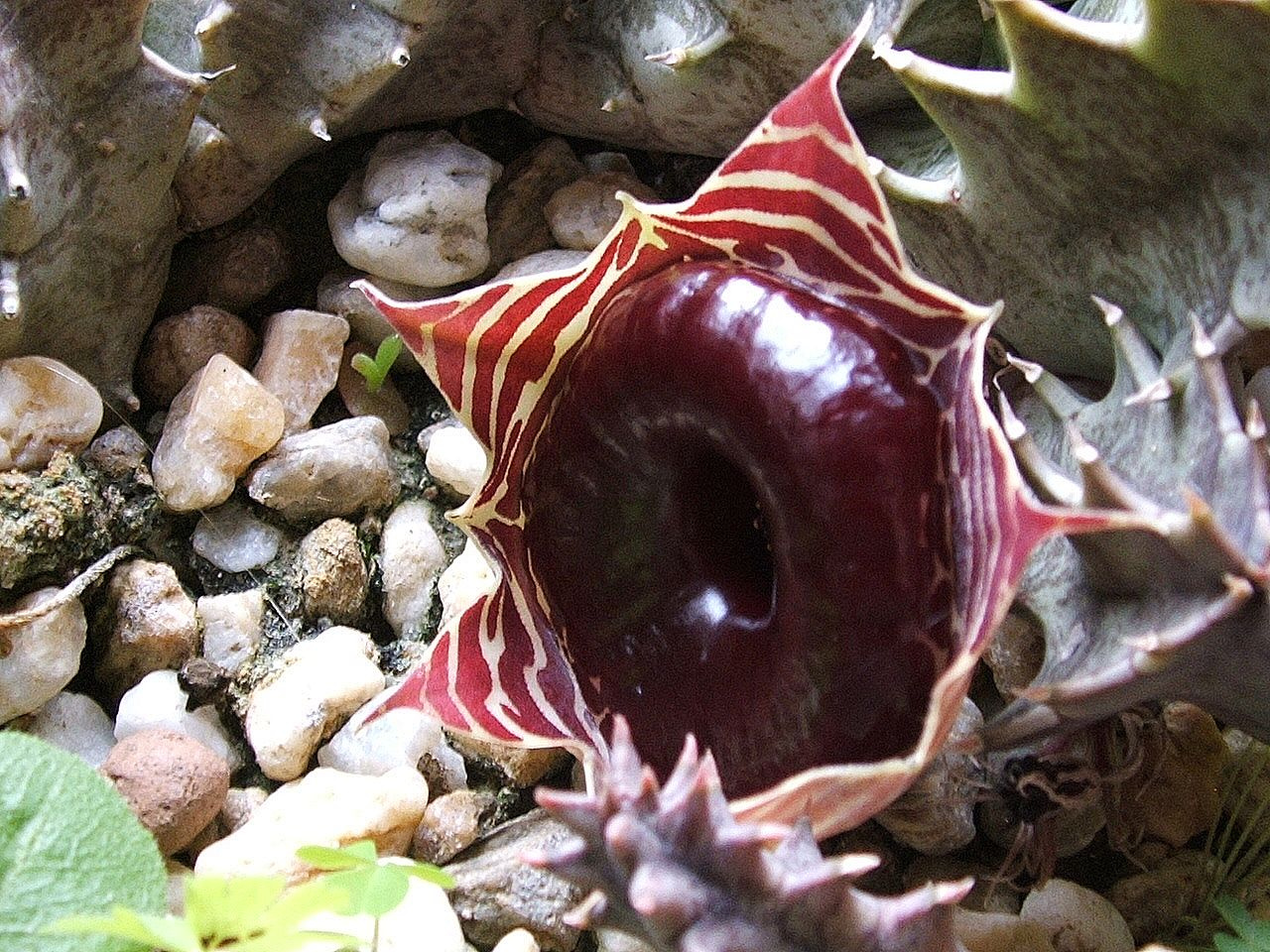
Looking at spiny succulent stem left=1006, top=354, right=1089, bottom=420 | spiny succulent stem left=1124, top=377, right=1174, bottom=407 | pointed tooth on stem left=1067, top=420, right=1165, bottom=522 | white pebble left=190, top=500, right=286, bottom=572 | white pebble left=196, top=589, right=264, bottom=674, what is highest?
spiny succulent stem left=1124, top=377, right=1174, bottom=407

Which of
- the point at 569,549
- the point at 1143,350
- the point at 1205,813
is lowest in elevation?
the point at 1205,813

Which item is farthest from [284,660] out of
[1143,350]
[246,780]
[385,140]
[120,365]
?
[1143,350]

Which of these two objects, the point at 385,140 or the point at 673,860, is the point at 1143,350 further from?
the point at 385,140

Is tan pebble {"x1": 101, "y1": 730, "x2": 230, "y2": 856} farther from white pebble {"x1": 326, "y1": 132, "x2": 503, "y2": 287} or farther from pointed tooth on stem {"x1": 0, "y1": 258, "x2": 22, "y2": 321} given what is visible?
white pebble {"x1": 326, "y1": 132, "x2": 503, "y2": 287}

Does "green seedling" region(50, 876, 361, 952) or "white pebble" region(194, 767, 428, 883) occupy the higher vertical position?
"green seedling" region(50, 876, 361, 952)

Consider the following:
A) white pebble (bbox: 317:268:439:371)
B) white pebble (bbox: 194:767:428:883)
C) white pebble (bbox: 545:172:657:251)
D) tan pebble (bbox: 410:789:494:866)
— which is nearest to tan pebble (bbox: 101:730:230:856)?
white pebble (bbox: 194:767:428:883)

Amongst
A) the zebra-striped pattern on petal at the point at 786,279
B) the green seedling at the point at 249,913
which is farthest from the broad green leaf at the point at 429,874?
the zebra-striped pattern on petal at the point at 786,279
